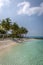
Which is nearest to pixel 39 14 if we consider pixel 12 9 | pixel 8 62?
pixel 12 9

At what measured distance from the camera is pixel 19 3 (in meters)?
2.06

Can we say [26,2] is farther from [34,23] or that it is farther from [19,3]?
[34,23]

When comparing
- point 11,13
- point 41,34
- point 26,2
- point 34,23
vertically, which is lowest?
point 41,34

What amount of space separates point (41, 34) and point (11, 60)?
0.61m

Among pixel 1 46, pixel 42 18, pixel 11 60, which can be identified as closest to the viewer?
pixel 42 18

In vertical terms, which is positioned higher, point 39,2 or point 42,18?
point 39,2

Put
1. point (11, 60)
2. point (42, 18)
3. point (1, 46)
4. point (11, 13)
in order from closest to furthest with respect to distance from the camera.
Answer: point (42, 18), point (11, 13), point (11, 60), point (1, 46)

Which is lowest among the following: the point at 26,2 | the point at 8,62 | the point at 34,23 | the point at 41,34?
the point at 8,62

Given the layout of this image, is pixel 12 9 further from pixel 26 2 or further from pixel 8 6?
pixel 26 2

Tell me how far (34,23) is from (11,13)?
0.34m

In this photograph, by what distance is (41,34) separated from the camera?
201 cm

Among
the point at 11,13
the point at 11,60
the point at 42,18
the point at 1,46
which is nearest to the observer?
the point at 42,18

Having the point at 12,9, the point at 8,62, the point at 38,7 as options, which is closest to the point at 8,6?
the point at 12,9

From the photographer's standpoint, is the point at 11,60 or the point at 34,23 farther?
the point at 11,60
